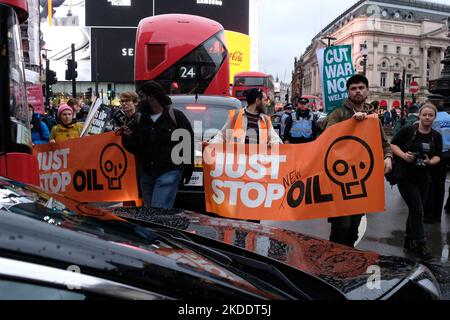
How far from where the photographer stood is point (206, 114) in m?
7.88

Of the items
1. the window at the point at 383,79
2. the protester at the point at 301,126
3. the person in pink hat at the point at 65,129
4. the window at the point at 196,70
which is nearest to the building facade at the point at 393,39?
the window at the point at 383,79

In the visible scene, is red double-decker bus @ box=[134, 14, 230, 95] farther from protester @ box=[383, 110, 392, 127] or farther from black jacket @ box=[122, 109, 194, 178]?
protester @ box=[383, 110, 392, 127]

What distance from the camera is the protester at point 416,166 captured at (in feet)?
18.5

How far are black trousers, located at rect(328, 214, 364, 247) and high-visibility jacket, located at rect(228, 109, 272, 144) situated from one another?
4.06 feet

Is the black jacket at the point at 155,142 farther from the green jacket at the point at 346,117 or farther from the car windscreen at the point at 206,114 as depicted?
the car windscreen at the point at 206,114

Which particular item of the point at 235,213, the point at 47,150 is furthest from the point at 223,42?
the point at 235,213

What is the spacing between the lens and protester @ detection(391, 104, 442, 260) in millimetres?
5648

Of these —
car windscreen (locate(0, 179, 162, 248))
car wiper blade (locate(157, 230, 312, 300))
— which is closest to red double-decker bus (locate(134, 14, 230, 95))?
car wiper blade (locate(157, 230, 312, 300))

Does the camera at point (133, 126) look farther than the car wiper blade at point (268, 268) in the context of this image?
Yes

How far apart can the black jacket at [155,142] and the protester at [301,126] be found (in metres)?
5.36

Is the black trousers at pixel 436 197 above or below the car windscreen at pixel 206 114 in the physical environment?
below

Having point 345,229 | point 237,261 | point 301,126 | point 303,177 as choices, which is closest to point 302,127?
point 301,126

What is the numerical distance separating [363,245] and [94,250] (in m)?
5.01
